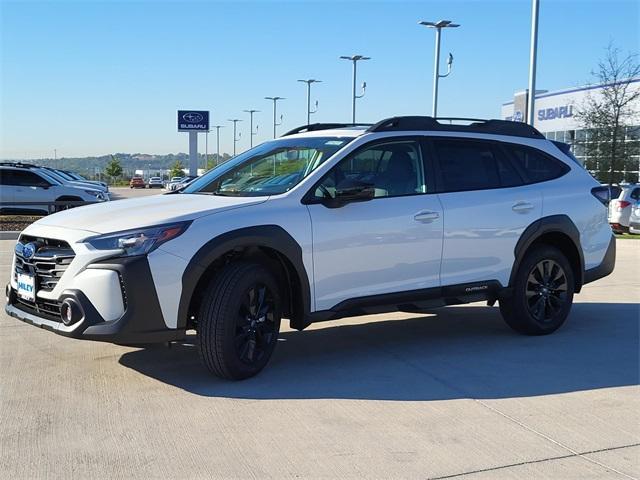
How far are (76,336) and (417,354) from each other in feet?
9.01

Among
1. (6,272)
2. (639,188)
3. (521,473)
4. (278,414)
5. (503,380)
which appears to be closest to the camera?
(521,473)

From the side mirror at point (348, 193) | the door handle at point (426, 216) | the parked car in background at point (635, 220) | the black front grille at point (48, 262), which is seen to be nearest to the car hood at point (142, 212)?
the black front grille at point (48, 262)

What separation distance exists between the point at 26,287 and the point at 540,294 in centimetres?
436

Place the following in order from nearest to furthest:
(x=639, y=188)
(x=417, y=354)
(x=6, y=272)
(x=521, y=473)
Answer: (x=521, y=473) < (x=417, y=354) < (x=6, y=272) < (x=639, y=188)

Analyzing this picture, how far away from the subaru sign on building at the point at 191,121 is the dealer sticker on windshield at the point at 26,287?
3093 centimetres

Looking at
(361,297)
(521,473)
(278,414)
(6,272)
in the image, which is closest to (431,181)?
(361,297)

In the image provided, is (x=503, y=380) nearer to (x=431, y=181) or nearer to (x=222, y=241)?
(x=431, y=181)

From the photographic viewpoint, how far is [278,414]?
4594 mm

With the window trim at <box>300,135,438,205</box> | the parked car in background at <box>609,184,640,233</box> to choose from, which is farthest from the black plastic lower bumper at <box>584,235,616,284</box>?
the parked car in background at <box>609,184,640,233</box>

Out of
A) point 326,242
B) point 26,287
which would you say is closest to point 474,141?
point 326,242

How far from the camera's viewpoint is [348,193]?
5473 mm

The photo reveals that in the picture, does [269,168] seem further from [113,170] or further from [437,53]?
[113,170]

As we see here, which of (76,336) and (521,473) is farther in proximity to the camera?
(76,336)

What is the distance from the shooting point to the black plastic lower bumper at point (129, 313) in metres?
4.69
